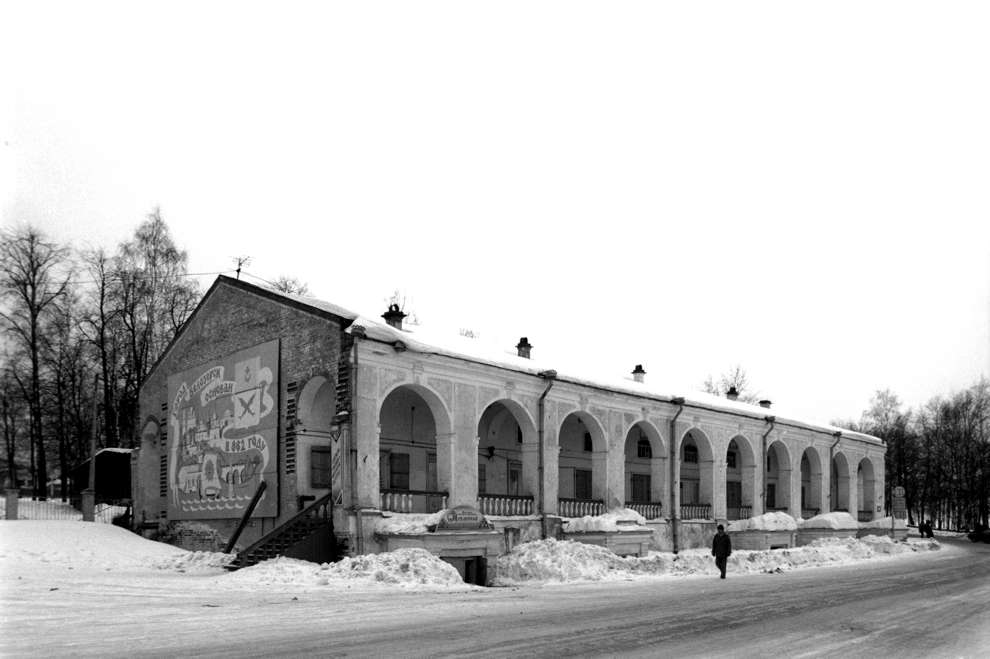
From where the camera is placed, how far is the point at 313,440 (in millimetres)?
24641

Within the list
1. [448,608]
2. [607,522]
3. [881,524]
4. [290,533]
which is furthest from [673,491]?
[448,608]

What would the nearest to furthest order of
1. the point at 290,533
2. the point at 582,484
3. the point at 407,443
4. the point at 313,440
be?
the point at 290,533
the point at 313,440
the point at 407,443
the point at 582,484

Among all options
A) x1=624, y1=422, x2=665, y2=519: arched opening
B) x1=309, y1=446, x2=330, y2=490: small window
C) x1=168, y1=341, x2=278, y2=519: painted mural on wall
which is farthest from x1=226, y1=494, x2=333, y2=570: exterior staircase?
x1=624, y1=422, x2=665, y2=519: arched opening

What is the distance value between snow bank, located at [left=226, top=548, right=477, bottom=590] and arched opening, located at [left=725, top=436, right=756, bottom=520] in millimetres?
19478

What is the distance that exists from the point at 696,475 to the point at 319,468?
720 inches

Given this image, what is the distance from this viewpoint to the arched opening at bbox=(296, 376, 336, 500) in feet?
79.5

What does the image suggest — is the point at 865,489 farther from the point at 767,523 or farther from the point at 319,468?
the point at 319,468

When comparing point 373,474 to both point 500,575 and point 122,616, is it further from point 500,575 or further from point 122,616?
point 122,616

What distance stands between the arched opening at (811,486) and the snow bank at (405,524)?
2489 centimetres

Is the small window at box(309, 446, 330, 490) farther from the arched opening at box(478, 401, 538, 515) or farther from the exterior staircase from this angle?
the arched opening at box(478, 401, 538, 515)

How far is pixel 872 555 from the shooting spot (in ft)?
119

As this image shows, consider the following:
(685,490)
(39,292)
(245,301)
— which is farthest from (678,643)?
(39,292)

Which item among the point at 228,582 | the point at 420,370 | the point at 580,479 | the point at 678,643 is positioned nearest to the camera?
the point at 678,643

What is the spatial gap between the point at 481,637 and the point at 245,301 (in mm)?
17781
